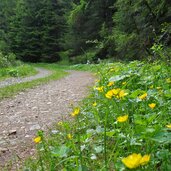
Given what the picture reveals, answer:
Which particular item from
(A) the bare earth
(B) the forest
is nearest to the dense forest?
(B) the forest

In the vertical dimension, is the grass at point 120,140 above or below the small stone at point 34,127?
above

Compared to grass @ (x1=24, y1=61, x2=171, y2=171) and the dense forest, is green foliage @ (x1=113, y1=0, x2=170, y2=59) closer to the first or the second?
grass @ (x1=24, y1=61, x2=171, y2=171)

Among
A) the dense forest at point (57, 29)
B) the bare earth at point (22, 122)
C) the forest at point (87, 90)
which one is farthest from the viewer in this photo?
the dense forest at point (57, 29)

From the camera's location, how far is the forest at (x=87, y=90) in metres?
1.72

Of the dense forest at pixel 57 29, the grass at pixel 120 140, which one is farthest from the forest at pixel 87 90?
the dense forest at pixel 57 29

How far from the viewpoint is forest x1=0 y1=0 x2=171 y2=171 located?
172cm

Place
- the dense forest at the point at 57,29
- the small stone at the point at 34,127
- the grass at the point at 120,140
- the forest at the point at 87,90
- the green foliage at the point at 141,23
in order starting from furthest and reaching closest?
the dense forest at the point at 57,29
the green foliage at the point at 141,23
the small stone at the point at 34,127
the forest at the point at 87,90
the grass at the point at 120,140

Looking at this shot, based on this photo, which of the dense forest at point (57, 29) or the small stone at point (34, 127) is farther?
the dense forest at point (57, 29)

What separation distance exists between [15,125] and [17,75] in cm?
1070

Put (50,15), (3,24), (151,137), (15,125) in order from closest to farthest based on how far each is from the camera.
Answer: (151,137), (15,125), (50,15), (3,24)

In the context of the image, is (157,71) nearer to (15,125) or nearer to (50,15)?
(15,125)

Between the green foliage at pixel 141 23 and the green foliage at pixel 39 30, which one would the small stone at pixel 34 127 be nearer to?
the green foliage at pixel 141 23

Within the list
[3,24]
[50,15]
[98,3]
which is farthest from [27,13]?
[98,3]

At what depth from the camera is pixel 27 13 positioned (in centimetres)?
3506
